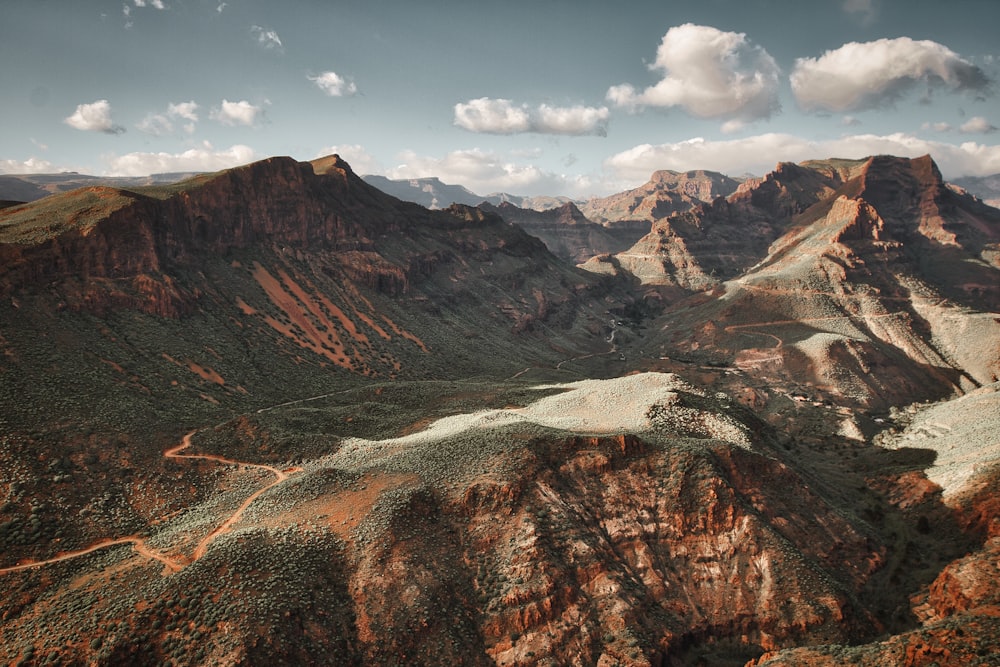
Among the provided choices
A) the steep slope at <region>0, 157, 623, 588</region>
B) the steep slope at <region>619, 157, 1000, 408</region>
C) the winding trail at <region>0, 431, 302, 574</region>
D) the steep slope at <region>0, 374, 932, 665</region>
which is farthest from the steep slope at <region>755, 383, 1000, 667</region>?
the steep slope at <region>0, 157, 623, 588</region>

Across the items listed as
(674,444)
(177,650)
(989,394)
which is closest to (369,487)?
(177,650)

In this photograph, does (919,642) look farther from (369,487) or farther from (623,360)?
(623,360)

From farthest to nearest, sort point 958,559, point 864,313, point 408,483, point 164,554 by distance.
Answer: point 864,313, point 958,559, point 408,483, point 164,554

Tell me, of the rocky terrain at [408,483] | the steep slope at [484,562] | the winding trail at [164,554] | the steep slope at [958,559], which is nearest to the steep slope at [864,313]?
the rocky terrain at [408,483]

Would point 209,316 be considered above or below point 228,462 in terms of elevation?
above

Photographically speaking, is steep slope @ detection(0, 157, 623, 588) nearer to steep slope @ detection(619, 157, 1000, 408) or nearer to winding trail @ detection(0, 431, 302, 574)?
winding trail @ detection(0, 431, 302, 574)

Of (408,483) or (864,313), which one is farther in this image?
(864,313)

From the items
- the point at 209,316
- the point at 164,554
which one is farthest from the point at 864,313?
the point at 164,554

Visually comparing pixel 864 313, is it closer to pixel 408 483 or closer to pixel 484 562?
pixel 484 562
